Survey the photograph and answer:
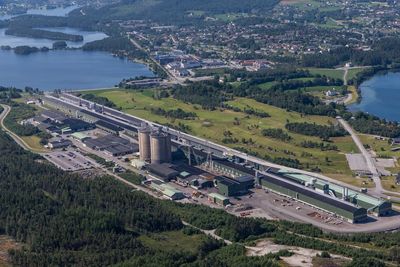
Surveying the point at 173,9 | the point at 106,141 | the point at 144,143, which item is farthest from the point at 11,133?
the point at 173,9

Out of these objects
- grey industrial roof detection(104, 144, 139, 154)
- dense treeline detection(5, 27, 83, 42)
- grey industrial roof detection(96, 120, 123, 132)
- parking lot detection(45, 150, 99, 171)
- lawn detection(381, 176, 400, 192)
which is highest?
dense treeline detection(5, 27, 83, 42)

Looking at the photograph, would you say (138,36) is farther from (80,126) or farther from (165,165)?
(165,165)

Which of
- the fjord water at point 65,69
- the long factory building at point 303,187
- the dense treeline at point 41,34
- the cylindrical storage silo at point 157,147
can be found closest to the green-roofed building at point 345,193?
the long factory building at point 303,187

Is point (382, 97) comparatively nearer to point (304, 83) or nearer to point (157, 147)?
point (304, 83)

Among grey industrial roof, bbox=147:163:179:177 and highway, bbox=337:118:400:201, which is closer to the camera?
highway, bbox=337:118:400:201

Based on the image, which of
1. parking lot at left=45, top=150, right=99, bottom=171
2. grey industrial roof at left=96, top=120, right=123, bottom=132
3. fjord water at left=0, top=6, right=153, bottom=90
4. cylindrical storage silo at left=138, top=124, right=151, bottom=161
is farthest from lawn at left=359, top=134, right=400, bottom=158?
fjord water at left=0, top=6, right=153, bottom=90

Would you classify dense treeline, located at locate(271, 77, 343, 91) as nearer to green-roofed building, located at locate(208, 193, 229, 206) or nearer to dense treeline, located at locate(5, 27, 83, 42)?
green-roofed building, located at locate(208, 193, 229, 206)
